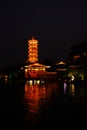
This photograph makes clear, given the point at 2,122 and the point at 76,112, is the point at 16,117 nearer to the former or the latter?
the point at 2,122

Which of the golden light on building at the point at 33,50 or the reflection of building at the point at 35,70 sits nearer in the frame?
the reflection of building at the point at 35,70

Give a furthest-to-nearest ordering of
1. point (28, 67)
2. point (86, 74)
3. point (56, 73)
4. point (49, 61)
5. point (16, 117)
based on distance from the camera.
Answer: point (49, 61), point (28, 67), point (56, 73), point (86, 74), point (16, 117)

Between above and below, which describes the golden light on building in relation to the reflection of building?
above

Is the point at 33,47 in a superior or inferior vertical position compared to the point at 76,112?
superior

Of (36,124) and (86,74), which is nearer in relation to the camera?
(36,124)

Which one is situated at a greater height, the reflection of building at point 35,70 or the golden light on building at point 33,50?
the golden light on building at point 33,50

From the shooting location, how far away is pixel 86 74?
55375 mm

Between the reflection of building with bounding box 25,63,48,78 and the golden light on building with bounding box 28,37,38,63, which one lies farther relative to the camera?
the golden light on building with bounding box 28,37,38,63

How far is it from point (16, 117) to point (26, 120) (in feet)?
3.59

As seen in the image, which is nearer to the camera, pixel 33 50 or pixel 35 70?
pixel 35 70

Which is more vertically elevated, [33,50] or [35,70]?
[33,50]

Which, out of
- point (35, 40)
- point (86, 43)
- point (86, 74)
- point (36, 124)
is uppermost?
point (35, 40)

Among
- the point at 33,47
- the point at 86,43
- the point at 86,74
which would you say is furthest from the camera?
the point at 33,47

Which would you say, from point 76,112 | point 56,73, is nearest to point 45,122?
point 76,112
